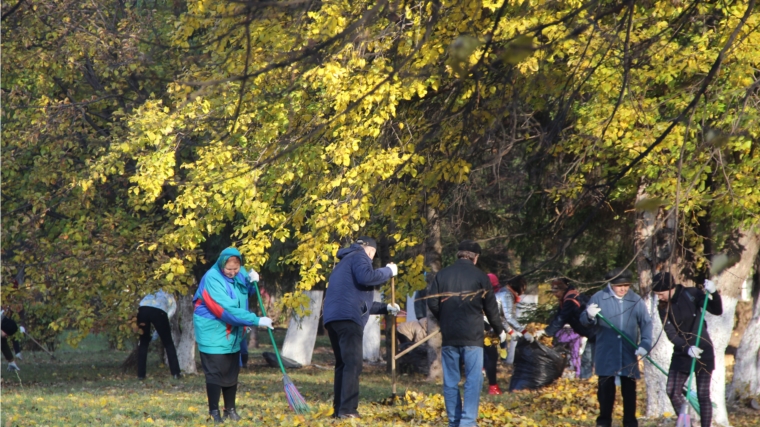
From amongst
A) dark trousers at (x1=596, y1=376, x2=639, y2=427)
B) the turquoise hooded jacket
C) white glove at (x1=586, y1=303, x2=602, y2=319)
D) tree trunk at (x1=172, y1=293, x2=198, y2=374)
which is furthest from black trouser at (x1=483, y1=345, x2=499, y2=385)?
tree trunk at (x1=172, y1=293, x2=198, y2=374)

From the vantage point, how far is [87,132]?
49.6 feet

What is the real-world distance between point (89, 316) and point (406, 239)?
20.5ft

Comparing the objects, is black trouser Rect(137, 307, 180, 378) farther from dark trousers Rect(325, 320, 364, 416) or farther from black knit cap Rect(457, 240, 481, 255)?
black knit cap Rect(457, 240, 481, 255)

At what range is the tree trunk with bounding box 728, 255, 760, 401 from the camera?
13.0 meters

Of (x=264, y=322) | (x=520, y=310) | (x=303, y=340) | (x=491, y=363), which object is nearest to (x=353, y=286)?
(x=264, y=322)

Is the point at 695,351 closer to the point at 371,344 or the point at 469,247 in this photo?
the point at 469,247

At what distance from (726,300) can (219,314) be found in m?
5.72

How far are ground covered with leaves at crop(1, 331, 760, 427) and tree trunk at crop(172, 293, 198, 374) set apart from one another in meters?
0.42

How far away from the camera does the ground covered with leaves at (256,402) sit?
28.9 ft

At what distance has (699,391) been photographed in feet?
29.7

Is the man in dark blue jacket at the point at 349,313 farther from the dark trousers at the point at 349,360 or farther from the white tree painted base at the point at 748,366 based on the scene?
the white tree painted base at the point at 748,366

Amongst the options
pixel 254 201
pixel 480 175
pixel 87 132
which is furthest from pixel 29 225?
pixel 480 175

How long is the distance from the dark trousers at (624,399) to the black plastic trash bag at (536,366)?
4.87 m

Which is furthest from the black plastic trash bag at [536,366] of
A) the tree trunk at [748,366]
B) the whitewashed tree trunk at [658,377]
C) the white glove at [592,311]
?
the white glove at [592,311]
